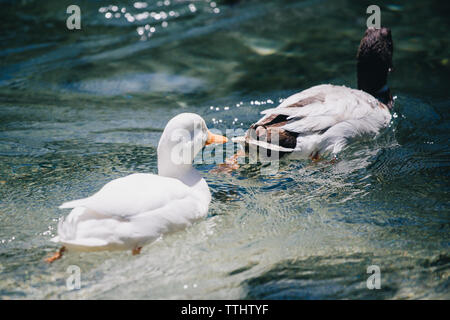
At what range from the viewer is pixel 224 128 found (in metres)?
6.32

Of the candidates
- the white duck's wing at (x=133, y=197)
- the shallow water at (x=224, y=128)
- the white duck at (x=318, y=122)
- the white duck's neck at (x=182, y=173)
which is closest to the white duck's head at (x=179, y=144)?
the white duck's neck at (x=182, y=173)

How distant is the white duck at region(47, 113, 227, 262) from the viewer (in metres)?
3.55

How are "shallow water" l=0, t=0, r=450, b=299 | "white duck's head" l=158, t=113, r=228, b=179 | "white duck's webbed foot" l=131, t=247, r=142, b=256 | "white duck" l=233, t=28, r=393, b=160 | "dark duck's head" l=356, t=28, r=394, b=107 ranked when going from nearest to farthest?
"shallow water" l=0, t=0, r=450, b=299
"white duck's webbed foot" l=131, t=247, r=142, b=256
"white duck's head" l=158, t=113, r=228, b=179
"white duck" l=233, t=28, r=393, b=160
"dark duck's head" l=356, t=28, r=394, b=107

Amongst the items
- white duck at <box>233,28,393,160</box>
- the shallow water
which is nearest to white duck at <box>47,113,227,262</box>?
the shallow water

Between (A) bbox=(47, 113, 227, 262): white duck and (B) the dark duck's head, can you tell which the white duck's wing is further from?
(B) the dark duck's head

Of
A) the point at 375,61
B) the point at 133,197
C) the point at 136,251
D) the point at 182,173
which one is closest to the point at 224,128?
the point at 182,173

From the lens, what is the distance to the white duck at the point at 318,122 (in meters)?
5.14

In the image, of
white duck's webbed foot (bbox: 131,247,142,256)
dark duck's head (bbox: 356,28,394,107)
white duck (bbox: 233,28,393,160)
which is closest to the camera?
white duck's webbed foot (bbox: 131,247,142,256)

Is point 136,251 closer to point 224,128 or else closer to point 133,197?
point 133,197

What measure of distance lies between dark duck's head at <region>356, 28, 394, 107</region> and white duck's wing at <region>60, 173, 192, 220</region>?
141 inches

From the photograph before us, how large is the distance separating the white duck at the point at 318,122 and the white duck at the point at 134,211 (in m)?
1.17

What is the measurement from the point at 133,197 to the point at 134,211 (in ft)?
0.36

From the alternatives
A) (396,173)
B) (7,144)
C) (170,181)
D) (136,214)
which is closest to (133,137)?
(7,144)
